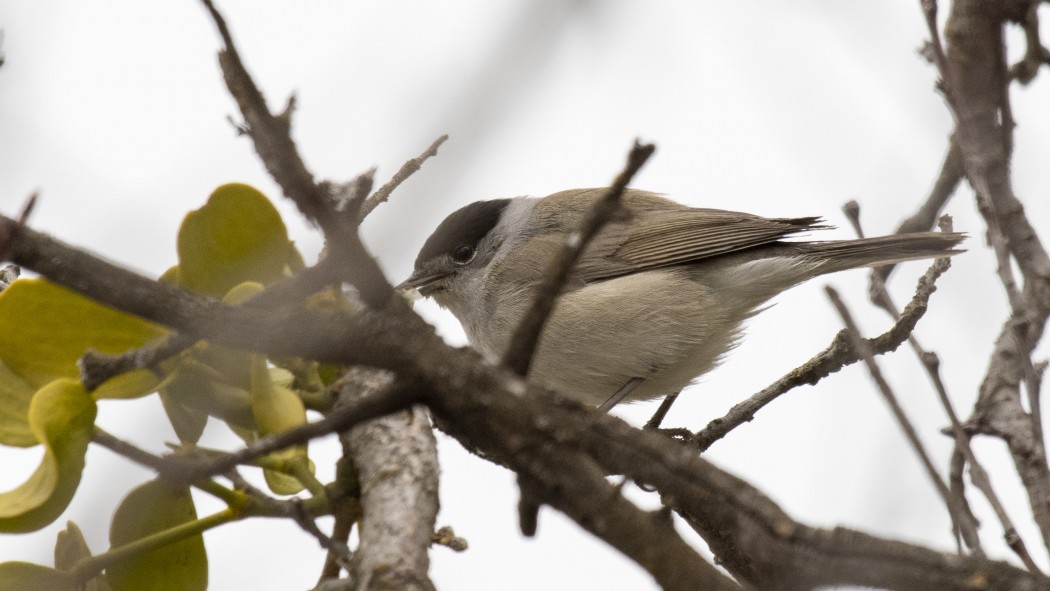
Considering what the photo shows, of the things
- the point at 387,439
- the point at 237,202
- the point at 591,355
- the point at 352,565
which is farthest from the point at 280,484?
the point at 591,355

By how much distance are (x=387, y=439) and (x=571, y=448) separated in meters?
0.95

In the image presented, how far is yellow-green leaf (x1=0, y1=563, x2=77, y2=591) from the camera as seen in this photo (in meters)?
2.00

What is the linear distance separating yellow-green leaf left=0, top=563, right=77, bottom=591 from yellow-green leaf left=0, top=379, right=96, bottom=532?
133 mm

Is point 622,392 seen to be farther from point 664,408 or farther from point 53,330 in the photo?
point 53,330

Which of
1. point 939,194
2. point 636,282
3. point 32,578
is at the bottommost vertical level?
point 32,578

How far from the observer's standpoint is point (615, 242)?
5.32 m

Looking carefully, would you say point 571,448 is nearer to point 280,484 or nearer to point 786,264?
point 280,484

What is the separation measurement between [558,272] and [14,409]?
1.41 metres

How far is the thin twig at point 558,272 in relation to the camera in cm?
137

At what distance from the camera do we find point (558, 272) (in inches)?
56.9

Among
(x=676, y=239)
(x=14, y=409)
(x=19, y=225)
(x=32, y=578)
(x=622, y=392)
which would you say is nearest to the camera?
(x=19, y=225)

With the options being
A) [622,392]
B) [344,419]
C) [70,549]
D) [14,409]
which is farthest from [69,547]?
[622,392]

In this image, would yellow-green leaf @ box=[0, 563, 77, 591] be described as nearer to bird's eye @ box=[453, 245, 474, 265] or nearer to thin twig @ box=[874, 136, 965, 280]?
thin twig @ box=[874, 136, 965, 280]

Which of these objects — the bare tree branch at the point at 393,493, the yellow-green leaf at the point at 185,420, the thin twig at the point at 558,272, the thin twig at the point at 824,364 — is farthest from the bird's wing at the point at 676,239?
the thin twig at the point at 558,272
